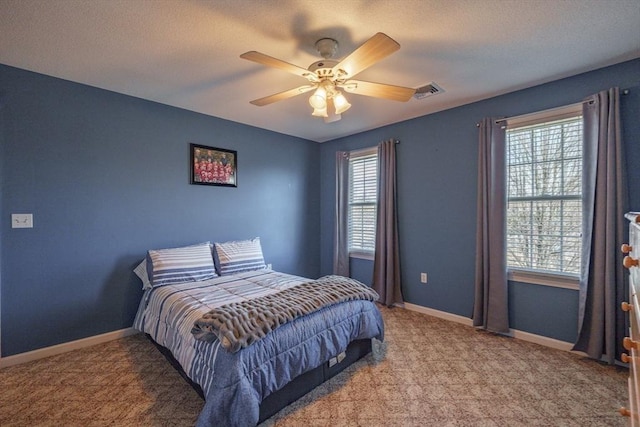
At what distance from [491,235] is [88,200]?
400cm

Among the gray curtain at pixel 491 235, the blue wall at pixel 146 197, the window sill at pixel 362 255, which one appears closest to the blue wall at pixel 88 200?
the blue wall at pixel 146 197

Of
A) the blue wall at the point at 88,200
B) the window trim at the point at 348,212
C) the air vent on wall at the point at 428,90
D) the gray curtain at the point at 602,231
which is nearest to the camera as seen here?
the gray curtain at the point at 602,231

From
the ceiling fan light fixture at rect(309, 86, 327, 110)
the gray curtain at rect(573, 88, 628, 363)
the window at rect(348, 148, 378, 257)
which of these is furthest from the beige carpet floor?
the ceiling fan light fixture at rect(309, 86, 327, 110)

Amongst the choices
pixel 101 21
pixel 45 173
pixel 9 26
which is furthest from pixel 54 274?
pixel 101 21

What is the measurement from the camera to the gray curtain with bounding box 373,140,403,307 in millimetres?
3705

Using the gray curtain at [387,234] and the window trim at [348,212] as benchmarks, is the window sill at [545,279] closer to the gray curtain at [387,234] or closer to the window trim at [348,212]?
the gray curtain at [387,234]

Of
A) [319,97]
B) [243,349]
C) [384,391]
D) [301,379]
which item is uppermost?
[319,97]

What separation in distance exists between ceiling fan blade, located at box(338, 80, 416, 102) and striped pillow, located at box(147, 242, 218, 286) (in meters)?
2.19

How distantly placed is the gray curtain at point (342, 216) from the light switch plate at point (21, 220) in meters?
3.42

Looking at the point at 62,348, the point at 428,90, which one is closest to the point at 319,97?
the point at 428,90

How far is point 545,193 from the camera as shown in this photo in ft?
8.82

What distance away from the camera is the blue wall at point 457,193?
2.42m

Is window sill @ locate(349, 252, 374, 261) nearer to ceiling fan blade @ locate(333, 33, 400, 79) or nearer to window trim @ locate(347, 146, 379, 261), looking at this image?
window trim @ locate(347, 146, 379, 261)

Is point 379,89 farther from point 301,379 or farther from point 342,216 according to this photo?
point 342,216
